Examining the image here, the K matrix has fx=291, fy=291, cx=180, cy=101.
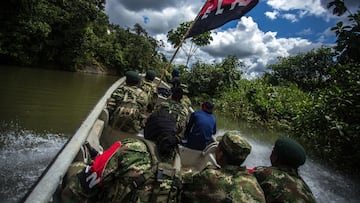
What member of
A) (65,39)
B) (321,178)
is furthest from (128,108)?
(65,39)

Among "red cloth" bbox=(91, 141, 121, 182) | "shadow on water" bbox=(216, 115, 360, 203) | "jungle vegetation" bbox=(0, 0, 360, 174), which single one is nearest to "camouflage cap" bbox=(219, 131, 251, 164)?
"red cloth" bbox=(91, 141, 121, 182)

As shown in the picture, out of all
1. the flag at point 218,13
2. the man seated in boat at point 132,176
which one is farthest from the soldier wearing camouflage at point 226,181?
the flag at point 218,13

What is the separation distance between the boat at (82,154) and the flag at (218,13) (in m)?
2.23

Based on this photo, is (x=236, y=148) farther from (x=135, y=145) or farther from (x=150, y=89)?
(x=150, y=89)

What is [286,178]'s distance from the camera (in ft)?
7.97

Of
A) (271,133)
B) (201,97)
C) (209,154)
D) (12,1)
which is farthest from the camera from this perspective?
(12,1)

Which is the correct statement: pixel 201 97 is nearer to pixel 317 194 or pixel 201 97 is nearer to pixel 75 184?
pixel 317 194

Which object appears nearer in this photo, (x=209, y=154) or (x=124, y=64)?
(x=209, y=154)

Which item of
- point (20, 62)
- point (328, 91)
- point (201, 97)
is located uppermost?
point (328, 91)

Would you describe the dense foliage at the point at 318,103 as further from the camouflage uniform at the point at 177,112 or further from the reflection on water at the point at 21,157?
the reflection on water at the point at 21,157

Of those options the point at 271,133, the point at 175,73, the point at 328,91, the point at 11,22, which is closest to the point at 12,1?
the point at 11,22

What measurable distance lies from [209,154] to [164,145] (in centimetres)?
224

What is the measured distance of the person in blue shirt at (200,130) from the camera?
4590mm

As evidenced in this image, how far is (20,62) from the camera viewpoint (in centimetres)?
2348
